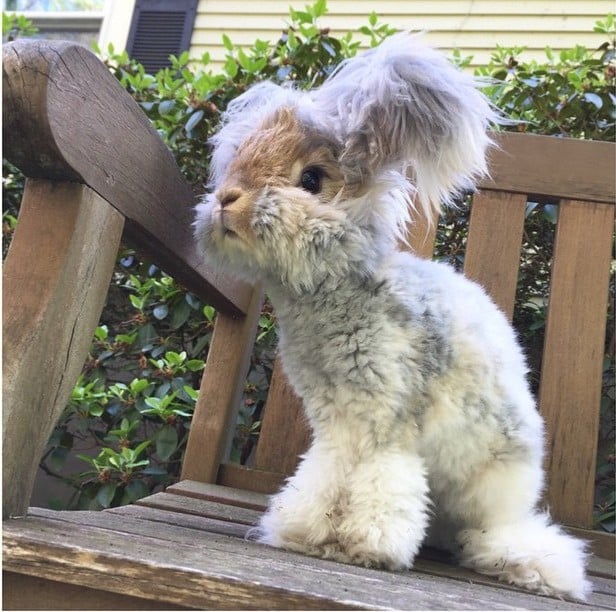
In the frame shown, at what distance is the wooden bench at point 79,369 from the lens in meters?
0.63

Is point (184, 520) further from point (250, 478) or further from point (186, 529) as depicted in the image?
point (250, 478)

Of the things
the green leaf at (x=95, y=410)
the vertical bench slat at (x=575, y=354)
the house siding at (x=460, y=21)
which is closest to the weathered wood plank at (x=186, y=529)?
the vertical bench slat at (x=575, y=354)

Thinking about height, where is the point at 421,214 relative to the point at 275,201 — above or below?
above

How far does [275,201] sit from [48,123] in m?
0.33

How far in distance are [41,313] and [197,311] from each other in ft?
3.90

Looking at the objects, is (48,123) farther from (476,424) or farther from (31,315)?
(476,424)

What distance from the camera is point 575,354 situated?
1396 mm

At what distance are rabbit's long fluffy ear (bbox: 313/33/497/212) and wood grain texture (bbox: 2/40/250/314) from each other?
0.30 metres

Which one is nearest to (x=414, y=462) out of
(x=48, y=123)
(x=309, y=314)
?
(x=309, y=314)

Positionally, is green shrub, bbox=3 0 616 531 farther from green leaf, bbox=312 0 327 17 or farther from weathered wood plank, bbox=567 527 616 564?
weathered wood plank, bbox=567 527 616 564

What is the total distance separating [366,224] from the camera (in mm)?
975

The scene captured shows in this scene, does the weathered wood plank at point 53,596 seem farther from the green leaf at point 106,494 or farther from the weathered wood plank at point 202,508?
the green leaf at point 106,494

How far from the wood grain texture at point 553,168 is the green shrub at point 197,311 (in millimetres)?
228

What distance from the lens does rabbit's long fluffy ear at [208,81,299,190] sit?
3.51ft
